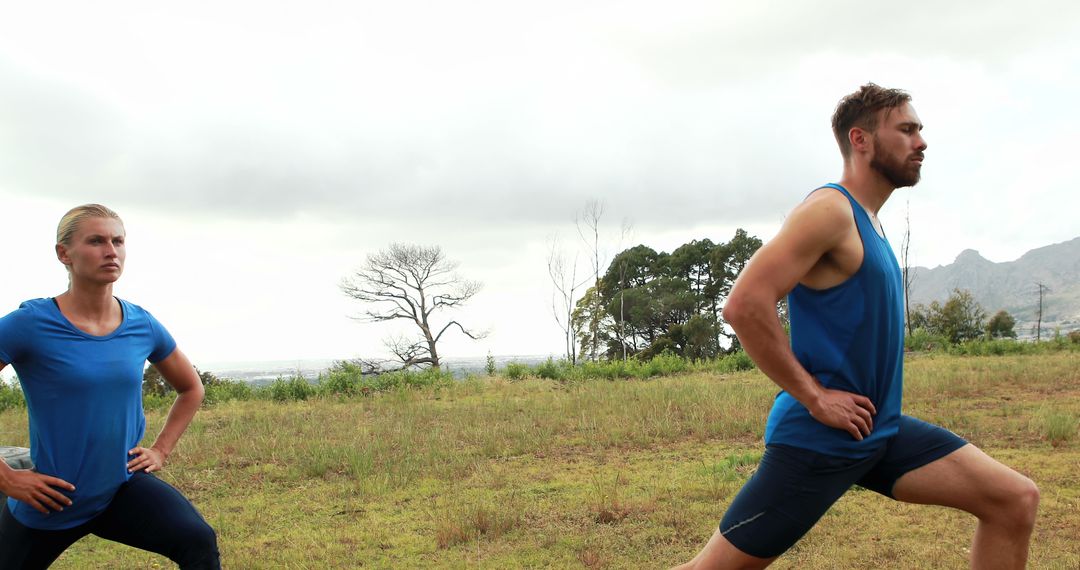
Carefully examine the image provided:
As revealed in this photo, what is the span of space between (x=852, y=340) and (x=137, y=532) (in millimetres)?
2908

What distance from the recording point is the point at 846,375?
108 inches

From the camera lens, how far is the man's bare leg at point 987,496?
2.82 metres

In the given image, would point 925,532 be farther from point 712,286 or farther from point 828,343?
point 712,286

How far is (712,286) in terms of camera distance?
151 ft

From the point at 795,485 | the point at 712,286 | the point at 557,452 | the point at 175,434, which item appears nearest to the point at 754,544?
the point at 795,485

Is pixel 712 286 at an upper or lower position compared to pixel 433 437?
upper

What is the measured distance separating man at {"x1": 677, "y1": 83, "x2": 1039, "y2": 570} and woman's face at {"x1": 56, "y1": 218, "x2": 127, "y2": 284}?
2434 mm

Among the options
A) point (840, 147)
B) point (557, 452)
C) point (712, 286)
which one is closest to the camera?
point (840, 147)

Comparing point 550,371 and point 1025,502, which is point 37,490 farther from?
point 550,371

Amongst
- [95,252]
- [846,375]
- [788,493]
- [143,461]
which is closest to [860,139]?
[846,375]

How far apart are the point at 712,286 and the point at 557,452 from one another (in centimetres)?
3833

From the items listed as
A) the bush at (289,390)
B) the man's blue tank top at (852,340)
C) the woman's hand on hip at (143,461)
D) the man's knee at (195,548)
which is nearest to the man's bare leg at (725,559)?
the man's blue tank top at (852,340)

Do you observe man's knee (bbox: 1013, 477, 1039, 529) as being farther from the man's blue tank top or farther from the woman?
the woman

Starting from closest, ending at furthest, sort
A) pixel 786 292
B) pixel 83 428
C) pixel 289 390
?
pixel 786 292 → pixel 83 428 → pixel 289 390
